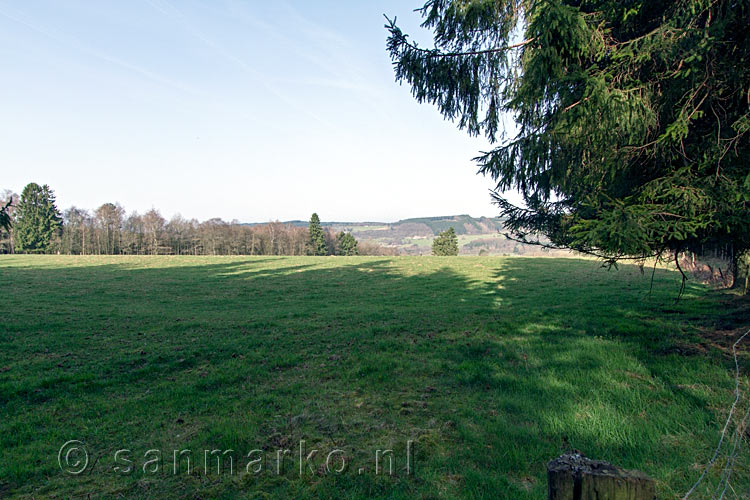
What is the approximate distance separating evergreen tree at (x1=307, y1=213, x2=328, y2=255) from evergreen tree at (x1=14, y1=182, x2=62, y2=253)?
45772mm

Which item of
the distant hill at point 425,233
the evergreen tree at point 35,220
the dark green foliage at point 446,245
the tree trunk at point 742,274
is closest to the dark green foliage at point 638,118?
the tree trunk at point 742,274

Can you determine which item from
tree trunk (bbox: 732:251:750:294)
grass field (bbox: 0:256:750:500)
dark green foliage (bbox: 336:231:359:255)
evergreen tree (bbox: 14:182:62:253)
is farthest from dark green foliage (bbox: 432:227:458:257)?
evergreen tree (bbox: 14:182:62:253)

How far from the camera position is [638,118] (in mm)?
5090

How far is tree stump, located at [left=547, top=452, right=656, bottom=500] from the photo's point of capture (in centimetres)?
158

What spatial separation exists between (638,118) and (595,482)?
5.24m

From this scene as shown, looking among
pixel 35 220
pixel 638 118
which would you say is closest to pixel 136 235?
pixel 35 220

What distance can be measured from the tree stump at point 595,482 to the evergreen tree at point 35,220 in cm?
8624

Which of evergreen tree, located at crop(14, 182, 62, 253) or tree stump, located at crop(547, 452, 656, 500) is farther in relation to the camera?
evergreen tree, located at crop(14, 182, 62, 253)

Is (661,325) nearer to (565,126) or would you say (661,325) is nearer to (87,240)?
(565,126)

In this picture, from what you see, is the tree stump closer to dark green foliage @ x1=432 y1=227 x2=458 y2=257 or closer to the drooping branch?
the drooping branch

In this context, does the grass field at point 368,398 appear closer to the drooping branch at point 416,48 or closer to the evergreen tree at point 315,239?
the drooping branch at point 416,48

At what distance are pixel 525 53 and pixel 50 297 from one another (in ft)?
68.6

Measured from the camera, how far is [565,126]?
5.46 m

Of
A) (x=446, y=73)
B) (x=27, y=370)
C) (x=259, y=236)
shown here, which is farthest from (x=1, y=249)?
(x=446, y=73)
